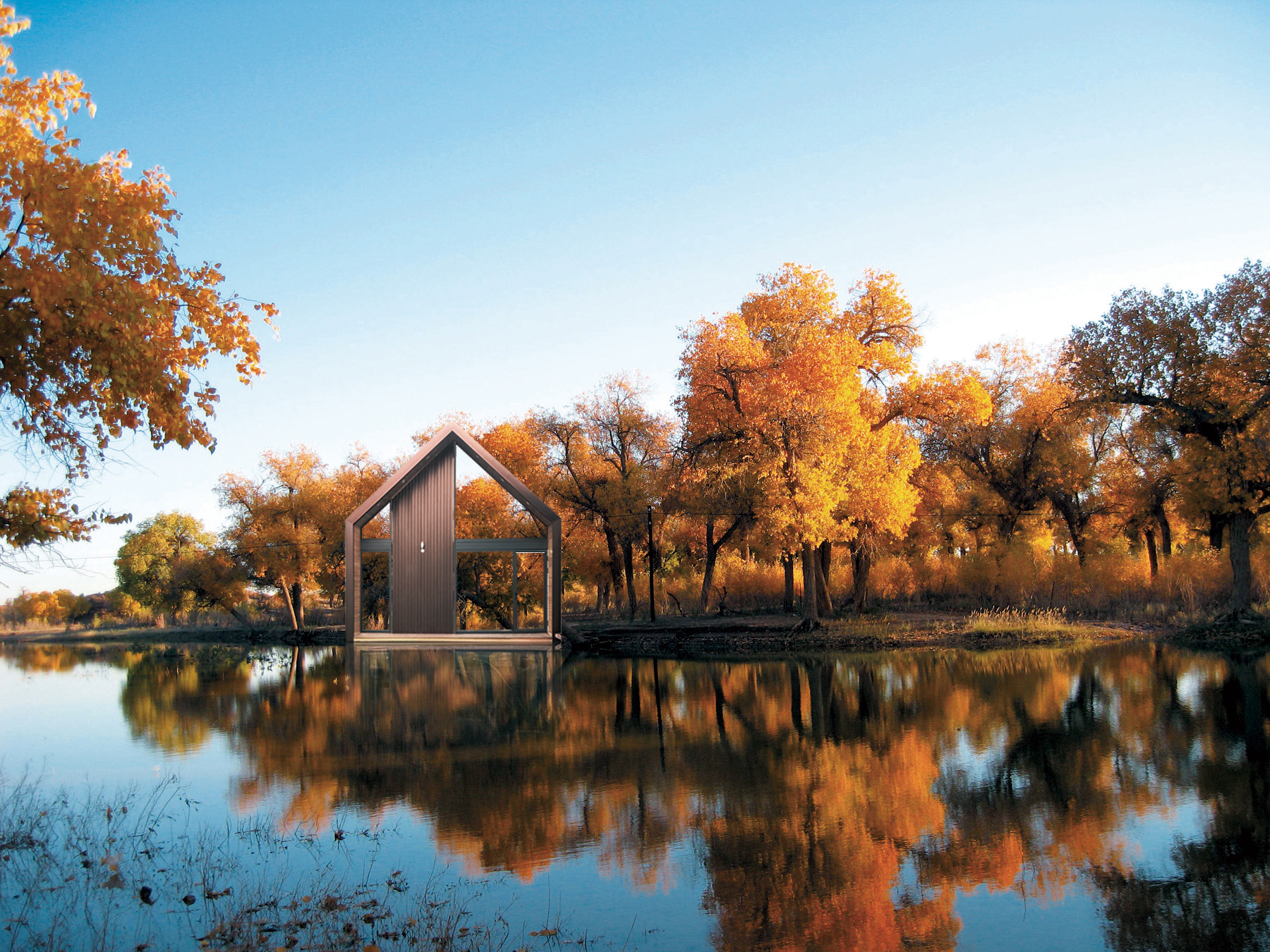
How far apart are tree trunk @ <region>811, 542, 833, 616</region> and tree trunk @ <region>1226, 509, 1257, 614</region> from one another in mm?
11903

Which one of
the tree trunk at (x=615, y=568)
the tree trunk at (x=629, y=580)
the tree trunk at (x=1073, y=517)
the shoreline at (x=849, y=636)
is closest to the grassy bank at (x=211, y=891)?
the shoreline at (x=849, y=636)

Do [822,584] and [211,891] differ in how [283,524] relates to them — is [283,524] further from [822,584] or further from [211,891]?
[211,891]

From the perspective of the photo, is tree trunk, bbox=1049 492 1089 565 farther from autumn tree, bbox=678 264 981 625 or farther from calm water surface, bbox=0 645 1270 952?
calm water surface, bbox=0 645 1270 952

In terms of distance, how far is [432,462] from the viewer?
2970 cm

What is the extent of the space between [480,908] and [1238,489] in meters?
24.4

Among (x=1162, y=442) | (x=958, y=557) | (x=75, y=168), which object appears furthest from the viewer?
(x=958, y=557)

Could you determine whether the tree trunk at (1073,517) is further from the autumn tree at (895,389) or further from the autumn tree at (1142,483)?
the autumn tree at (895,389)

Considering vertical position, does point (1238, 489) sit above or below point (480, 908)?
above

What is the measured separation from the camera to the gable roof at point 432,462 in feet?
93.0

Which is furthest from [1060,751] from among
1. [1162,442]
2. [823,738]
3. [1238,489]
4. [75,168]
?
[1162,442]

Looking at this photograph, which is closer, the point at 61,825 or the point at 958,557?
the point at 61,825

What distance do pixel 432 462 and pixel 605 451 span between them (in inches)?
436

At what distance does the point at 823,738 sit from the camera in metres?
11.1

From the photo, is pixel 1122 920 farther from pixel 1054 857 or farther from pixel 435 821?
pixel 435 821
